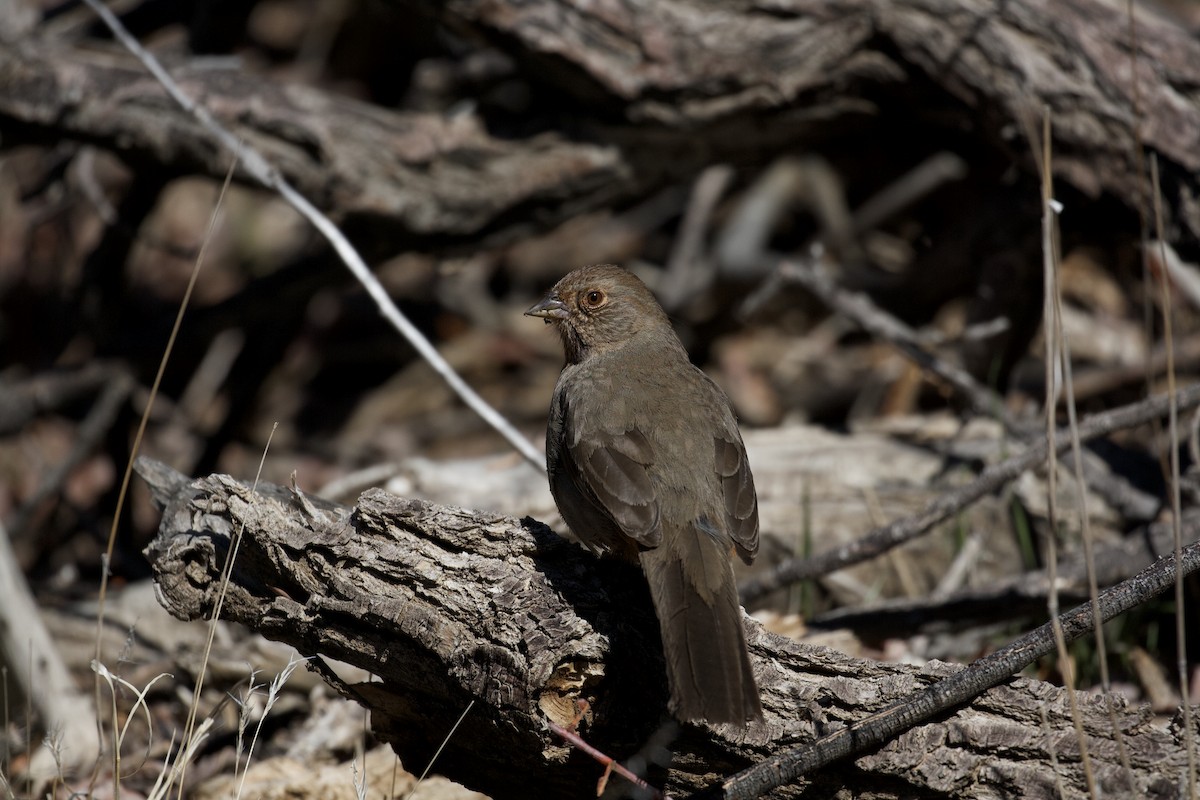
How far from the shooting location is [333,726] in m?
4.19

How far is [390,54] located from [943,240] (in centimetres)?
433

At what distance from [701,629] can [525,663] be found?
399mm

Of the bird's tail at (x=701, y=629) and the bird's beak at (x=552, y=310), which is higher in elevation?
the bird's tail at (x=701, y=629)

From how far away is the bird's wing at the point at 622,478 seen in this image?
319 cm

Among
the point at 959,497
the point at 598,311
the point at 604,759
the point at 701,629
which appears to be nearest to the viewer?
the point at 604,759

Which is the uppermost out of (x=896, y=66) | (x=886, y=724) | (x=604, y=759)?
(x=896, y=66)

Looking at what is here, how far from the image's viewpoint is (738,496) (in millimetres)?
3428

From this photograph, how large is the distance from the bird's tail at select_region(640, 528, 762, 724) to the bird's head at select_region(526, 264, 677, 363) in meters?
1.28

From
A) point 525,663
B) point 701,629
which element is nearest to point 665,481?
point 701,629

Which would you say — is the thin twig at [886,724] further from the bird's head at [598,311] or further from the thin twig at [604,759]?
the bird's head at [598,311]

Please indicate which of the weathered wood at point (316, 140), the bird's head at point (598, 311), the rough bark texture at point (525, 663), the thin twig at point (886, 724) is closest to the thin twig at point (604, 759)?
the rough bark texture at point (525, 663)

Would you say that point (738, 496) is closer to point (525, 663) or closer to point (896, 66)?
point (525, 663)

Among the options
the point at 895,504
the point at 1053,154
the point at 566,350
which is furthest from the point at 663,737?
the point at 1053,154

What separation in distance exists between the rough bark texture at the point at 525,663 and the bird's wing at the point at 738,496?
0.98ft
